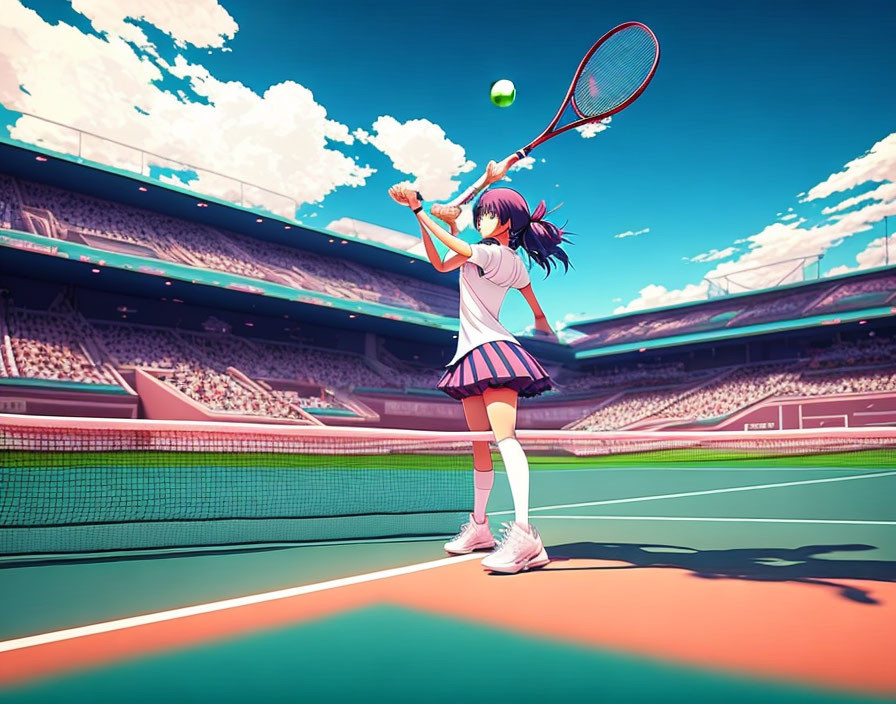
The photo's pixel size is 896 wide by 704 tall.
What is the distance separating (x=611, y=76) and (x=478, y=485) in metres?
2.85

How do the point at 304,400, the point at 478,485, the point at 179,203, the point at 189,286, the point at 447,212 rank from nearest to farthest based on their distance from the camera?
the point at 447,212, the point at 478,485, the point at 189,286, the point at 179,203, the point at 304,400

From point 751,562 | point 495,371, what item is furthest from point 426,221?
point 751,562

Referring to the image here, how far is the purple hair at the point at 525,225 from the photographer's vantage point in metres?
3.61

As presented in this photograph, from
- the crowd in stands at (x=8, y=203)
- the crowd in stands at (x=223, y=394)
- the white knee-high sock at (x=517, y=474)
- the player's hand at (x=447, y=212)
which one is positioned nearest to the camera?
the white knee-high sock at (x=517, y=474)

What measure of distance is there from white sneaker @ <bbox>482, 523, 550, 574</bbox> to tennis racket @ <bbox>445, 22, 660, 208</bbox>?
90.1 inches

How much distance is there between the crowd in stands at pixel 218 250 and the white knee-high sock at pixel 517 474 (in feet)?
73.8

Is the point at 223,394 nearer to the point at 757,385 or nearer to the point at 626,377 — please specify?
the point at 626,377

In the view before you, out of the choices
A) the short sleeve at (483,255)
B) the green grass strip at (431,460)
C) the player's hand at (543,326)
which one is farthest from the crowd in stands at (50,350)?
the short sleeve at (483,255)

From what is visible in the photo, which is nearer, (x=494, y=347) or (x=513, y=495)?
(x=513, y=495)

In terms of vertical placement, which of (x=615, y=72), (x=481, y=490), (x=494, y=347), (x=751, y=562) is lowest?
(x=751, y=562)

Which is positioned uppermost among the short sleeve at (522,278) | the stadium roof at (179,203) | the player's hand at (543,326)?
the stadium roof at (179,203)

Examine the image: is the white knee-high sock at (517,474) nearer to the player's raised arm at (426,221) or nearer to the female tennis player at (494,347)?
the female tennis player at (494,347)

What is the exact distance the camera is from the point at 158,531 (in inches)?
166

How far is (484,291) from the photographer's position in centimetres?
346
